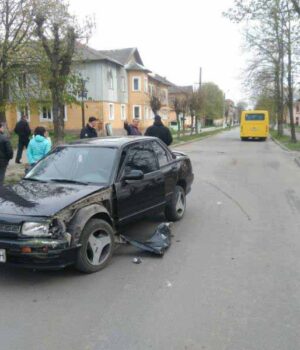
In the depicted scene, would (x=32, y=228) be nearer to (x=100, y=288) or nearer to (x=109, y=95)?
(x=100, y=288)

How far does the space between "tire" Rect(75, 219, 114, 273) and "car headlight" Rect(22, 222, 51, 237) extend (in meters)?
0.44

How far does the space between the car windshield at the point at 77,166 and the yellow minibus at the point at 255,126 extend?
1293 inches

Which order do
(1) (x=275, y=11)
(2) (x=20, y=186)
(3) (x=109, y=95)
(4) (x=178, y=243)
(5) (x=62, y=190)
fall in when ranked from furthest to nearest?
1. (3) (x=109, y=95)
2. (1) (x=275, y=11)
3. (4) (x=178, y=243)
4. (2) (x=20, y=186)
5. (5) (x=62, y=190)

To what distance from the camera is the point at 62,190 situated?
5.30m

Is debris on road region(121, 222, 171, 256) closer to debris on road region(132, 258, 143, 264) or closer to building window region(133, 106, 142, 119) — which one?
debris on road region(132, 258, 143, 264)

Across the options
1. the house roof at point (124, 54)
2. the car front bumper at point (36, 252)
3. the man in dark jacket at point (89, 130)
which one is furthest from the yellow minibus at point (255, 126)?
the car front bumper at point (36, 252)

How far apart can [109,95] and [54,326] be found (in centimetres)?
4039

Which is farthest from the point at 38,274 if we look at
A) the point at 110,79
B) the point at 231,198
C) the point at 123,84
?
the point at 123,84

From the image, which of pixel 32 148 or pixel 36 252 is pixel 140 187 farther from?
pixel 32 148

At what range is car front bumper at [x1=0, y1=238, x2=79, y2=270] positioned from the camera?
4.54 meters

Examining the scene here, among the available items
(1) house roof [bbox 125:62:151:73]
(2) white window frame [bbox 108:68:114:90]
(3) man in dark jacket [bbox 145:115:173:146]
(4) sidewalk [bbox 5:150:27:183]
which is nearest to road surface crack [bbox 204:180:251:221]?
(3) man in dark jacket [bbox 145:115:173:146]

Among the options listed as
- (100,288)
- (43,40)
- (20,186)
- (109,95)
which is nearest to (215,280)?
(100,288)

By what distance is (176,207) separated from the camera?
7441 millimetres

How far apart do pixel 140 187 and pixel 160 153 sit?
1284 millimetres
